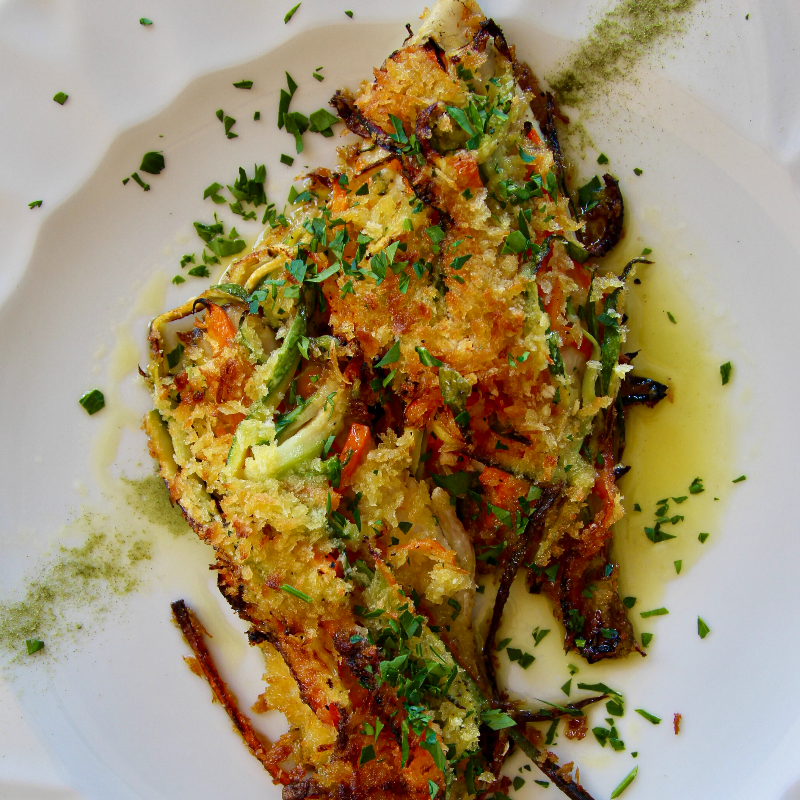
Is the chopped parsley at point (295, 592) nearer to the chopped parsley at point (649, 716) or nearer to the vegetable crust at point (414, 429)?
the vegetable crust at point (414, 429)

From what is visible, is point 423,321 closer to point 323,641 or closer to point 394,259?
point 394,259

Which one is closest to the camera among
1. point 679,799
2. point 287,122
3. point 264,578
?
point 264,578

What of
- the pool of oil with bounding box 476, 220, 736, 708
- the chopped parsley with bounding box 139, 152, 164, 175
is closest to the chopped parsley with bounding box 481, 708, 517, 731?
the pool of oil with bounding box 476, 220, 736, 708

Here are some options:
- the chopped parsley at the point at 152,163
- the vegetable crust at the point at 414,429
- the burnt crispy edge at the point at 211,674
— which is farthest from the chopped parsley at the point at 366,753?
the chopped parsley at the point at 152,163

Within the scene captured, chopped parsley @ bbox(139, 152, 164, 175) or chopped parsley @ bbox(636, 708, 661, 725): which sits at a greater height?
chopped parsley @ bbox(139, 152, 164, 175)

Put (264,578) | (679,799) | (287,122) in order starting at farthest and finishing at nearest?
(287,122)
(679,799)
(264,578)

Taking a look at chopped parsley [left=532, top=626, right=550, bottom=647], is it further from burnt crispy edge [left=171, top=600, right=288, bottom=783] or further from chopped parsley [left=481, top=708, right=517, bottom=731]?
burnt crispy edge [left=171, top=600, right=288, bottom=783]

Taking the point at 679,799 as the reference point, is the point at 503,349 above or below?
above

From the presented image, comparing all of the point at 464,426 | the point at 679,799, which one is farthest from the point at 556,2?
the point at 679,799

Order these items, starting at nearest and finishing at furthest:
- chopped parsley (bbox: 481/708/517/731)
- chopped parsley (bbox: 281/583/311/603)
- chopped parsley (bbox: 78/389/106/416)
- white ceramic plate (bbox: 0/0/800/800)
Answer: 1. chopped parsley (bbox: 281/583/311/603)
2. chopped parsley (bbox: 481/708/517/731)
3. white ceramic plate (bbox: 0/0/800/800)
4. chopped parsley (bbox: 78/389/106/416)
